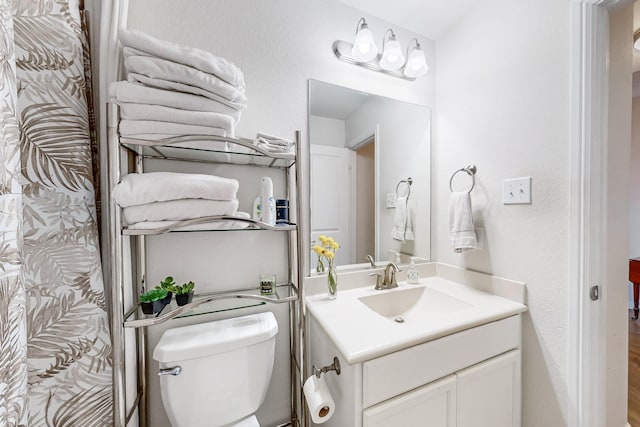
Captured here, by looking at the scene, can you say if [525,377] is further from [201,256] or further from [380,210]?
[201,256]

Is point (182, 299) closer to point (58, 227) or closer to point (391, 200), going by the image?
point (58, 227)

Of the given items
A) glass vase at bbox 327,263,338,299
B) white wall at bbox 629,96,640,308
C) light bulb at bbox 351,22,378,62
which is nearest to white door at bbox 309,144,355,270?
glass vase at bbox 327,263,338,299

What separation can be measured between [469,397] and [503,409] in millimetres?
247

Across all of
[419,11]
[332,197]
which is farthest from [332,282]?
[419,11]

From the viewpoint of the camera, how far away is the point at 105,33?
750 millimetres

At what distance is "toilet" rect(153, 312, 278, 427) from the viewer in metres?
0.79

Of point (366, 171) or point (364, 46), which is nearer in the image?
point (364, 46)

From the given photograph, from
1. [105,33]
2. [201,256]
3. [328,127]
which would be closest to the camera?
[105,33]

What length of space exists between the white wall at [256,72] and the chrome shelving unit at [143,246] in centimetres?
4

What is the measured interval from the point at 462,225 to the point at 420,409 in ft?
2.64

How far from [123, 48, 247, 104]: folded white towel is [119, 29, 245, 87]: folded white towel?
15 millimetres

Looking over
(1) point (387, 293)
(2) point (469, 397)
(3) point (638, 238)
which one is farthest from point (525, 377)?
(3) point (638, 238)

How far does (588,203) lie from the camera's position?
87 centimetres

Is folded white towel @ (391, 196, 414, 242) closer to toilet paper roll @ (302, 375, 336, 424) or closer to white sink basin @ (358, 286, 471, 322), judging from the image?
white sink basin @ (358, 286, 471, 322)
